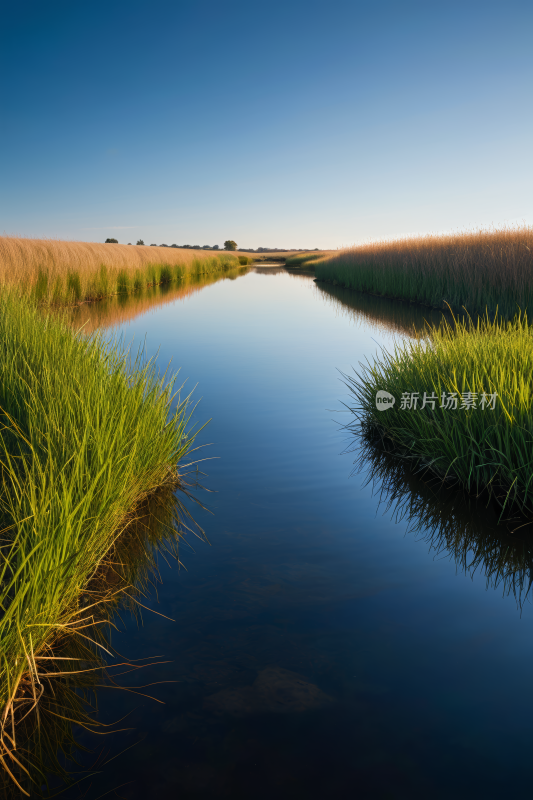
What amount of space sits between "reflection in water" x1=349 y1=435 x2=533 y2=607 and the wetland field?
0.01 m

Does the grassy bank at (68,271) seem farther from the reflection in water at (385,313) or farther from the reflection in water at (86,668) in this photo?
the reflection in water at (385,313)

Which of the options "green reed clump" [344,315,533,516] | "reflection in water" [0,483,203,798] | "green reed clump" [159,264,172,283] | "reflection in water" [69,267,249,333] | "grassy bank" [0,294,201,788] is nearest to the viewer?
"reflection in water" [0,483,203,798]

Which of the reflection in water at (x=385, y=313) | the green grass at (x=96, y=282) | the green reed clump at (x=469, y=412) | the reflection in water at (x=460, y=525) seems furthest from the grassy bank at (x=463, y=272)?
the green grass at (x=96, y=282)

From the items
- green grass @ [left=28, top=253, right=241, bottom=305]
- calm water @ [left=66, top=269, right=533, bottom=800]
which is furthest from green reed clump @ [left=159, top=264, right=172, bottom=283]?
calm water @ [left=66, top=269, right=533, bottom=800]

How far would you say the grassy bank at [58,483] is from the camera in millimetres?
1313

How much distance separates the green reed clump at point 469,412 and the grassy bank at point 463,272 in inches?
143

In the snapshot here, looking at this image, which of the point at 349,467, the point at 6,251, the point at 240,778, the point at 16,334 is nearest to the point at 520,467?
the point at 349,467

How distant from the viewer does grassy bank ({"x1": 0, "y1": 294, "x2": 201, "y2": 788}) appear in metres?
1.31

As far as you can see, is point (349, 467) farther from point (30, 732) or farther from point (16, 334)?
point (16, 334)

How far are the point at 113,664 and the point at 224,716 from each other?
40 centimetres

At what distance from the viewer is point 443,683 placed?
55.6 inches

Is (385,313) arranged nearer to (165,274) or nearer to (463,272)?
(463,272)

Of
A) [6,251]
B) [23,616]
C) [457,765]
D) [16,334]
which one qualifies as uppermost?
[6,251]

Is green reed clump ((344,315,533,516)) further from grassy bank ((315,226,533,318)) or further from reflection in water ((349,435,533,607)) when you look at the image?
grassy bank ((315,226,533,318))
